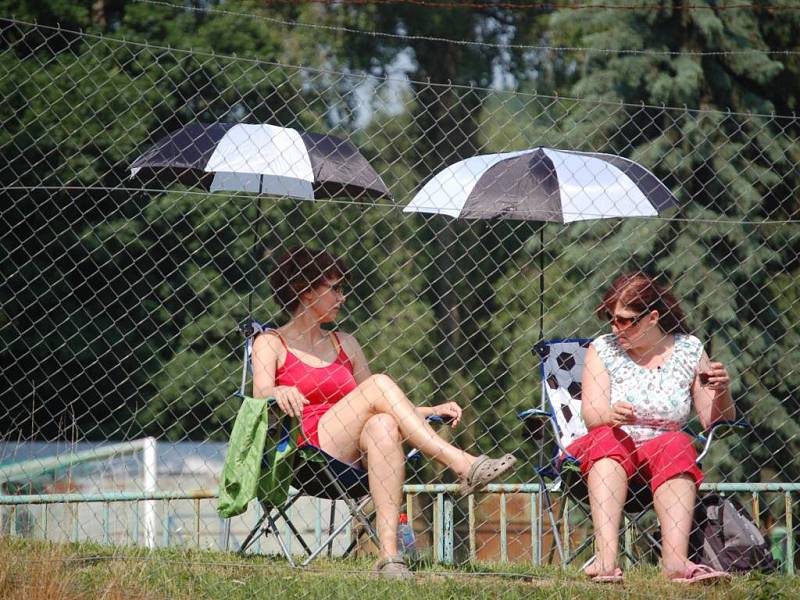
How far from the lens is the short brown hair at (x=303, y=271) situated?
359 centimetres

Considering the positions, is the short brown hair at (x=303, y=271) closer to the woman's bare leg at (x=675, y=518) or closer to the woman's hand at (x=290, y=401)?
the woman's hand at (x=290, y=401)

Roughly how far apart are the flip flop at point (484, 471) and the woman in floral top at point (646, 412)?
0.90ft

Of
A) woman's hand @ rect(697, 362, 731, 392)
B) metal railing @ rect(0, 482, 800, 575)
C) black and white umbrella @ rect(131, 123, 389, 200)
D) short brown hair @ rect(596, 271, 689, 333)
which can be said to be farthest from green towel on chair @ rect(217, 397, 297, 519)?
woman's hand @ rect(697, 362, 731, 392)

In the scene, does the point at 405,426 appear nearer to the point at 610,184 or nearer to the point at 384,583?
the point at 384,583

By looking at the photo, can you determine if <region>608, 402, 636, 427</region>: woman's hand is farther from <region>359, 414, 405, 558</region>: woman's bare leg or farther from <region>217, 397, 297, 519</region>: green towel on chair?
<region>217, 397, 297, 519</region>: green towel on chair

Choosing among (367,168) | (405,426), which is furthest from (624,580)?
(367,168)

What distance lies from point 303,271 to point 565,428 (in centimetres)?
107

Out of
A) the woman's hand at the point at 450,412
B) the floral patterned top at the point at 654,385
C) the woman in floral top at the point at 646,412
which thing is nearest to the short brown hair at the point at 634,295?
the woman in floral top at the point at 646,412

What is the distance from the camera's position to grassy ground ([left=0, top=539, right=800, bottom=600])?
2.84 meters

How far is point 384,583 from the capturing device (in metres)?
3.04

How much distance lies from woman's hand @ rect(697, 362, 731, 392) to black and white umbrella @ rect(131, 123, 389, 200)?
1.22 metres

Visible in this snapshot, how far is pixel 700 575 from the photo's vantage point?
3123 mm

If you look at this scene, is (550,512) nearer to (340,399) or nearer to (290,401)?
(340,399)

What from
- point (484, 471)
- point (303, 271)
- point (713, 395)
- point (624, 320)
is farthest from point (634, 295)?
point (303, 271)
